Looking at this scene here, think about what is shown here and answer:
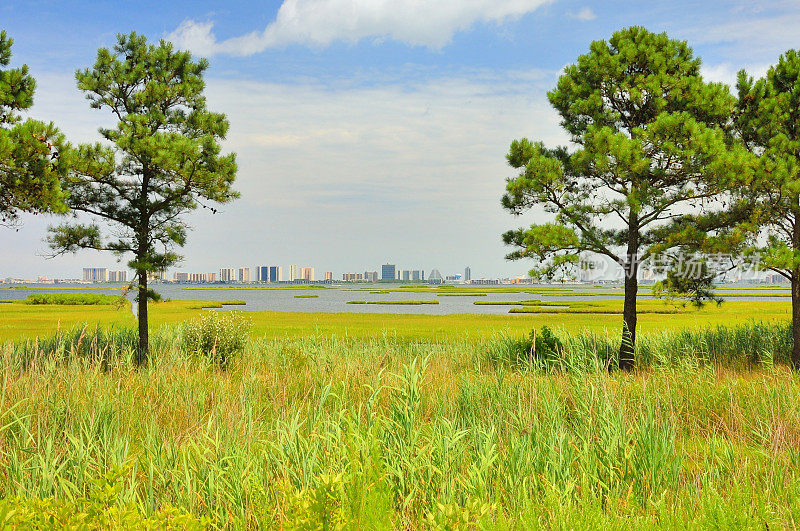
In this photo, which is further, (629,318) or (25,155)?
(629,318)

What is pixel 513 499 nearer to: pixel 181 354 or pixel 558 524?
pixel 558 524

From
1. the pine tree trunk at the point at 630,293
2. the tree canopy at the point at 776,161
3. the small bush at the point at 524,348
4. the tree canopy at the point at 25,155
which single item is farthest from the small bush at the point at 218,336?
the tree canopy at the point at 776,161

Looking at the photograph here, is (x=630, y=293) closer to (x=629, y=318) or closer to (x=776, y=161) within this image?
(x=629, y=318)

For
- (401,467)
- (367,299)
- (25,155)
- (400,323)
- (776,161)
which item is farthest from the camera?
(367,299)

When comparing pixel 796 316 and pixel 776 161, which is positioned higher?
pixel 776 161

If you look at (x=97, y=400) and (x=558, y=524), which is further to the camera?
(x=97, y=400)

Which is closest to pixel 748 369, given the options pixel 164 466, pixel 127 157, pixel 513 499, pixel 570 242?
pixel 570 242

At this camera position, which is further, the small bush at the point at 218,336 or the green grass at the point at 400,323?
the green grass at the point at 400,323

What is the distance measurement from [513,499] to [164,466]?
114 inches

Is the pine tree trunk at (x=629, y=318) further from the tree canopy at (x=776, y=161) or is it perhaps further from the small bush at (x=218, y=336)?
the small bush at (x=218, y=336)

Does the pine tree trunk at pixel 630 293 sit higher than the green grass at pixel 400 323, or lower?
higher

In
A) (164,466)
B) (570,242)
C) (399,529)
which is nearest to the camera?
(399,529)

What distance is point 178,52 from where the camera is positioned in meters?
14.0

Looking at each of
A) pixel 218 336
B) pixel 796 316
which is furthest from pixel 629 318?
pixel 218 336
